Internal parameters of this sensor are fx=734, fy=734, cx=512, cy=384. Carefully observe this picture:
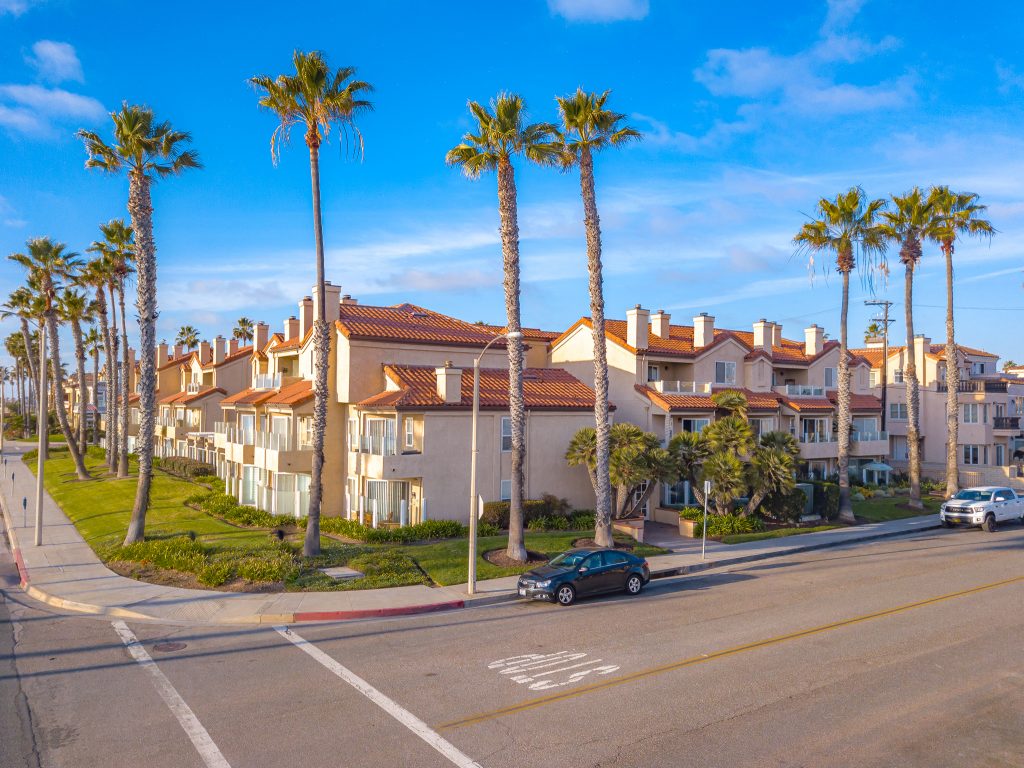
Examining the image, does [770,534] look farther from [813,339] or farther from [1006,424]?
[1006,424]

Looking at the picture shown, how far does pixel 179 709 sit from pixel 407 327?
2500 centimetres

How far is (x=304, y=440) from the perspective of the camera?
33875mm

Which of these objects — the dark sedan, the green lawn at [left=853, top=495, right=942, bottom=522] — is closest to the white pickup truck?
the green lawn at [left=853, top=495, right=942, bottom=522]

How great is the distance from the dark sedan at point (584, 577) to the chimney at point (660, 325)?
72.7ft

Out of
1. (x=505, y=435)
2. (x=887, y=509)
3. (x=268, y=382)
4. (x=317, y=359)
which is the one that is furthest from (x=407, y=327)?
(x=887, y=509)

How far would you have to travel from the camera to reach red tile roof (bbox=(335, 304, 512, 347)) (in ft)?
108

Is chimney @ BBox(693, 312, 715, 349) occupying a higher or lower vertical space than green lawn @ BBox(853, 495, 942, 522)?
higher

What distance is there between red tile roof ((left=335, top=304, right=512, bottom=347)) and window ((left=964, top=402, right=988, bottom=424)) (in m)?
38.0

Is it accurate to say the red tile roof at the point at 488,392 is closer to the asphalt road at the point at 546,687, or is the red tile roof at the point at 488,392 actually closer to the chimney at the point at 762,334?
the asphalt road at the point at 546,687

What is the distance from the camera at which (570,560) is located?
20141 millimetres

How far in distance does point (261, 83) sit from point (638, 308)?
21.3 meters

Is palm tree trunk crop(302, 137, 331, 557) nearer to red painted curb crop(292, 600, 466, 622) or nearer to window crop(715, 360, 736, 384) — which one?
red painted curb crop(292, 600, 466, 622)

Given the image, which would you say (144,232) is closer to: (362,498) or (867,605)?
(362,498)

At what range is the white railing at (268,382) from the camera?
38.2 meters
